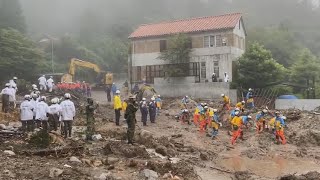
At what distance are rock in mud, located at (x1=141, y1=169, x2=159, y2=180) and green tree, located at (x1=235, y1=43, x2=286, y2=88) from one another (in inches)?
995

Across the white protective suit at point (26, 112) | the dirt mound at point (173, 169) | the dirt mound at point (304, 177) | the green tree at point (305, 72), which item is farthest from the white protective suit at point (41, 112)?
the green tree at point (305, 72)

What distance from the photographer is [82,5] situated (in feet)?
291

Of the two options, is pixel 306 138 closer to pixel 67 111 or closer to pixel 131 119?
pixel 131 119

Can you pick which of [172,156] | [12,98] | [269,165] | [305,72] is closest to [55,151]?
[172,156]

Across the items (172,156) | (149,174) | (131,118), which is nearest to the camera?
(149,174)

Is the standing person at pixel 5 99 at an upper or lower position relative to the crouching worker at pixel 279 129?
upper

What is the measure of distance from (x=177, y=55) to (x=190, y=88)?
13.7 ft

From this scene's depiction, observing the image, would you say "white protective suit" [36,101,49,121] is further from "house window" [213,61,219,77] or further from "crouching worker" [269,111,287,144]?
"house window" [213,61,219,77]

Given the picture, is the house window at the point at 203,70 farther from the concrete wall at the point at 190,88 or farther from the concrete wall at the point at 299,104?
the concrete wall at the point at 299,104

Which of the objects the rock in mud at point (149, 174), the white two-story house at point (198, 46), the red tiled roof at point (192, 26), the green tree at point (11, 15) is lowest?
the rock in mud at point (149, 174)

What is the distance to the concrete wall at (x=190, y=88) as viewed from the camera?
34656 millimetres

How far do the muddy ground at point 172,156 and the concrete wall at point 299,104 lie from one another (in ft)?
22.2

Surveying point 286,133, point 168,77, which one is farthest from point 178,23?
point 286,133

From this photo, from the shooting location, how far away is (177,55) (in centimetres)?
3903
